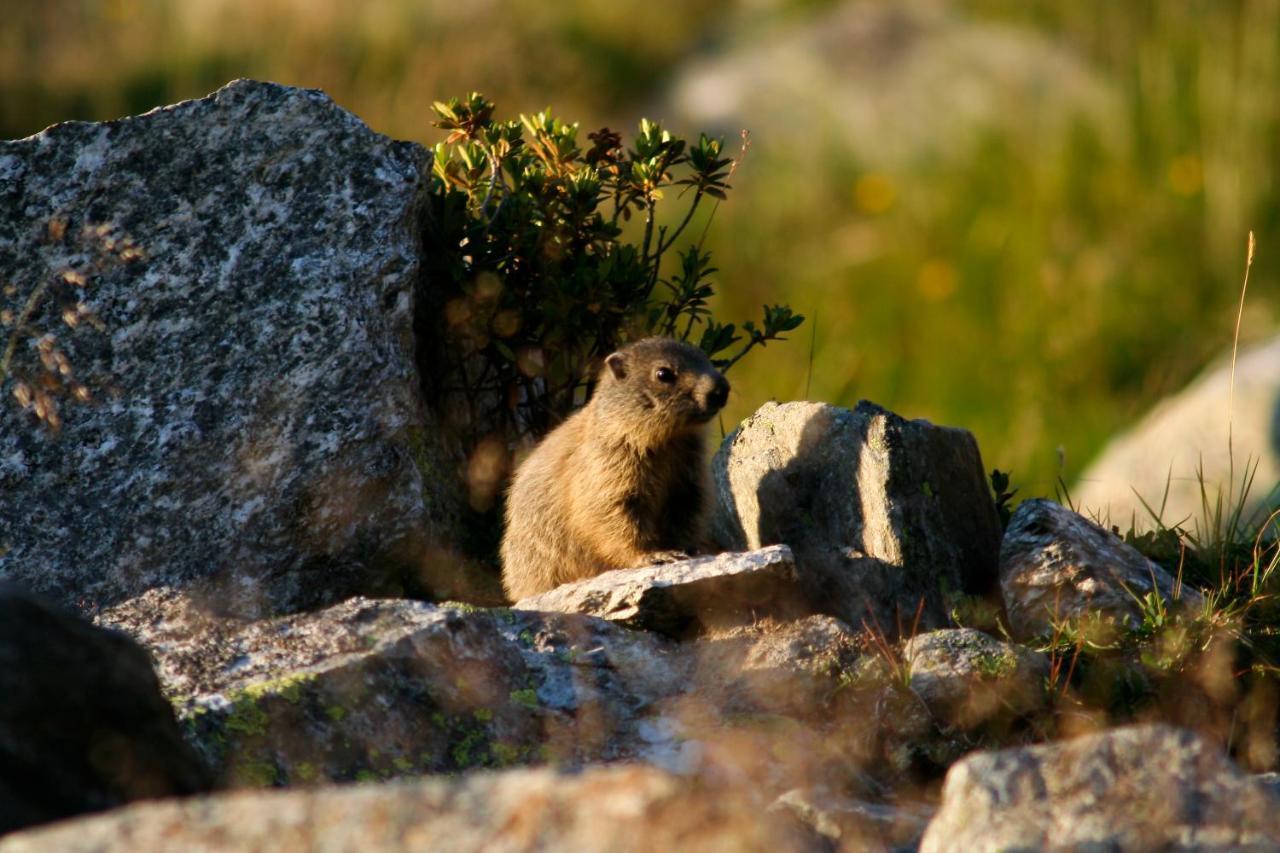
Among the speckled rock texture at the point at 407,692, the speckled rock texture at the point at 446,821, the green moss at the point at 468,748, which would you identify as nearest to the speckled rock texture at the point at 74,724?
the speckled rock texture at the point at 446,821

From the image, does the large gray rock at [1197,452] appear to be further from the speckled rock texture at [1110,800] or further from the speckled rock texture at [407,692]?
the speckled rock texture at [1110,800]

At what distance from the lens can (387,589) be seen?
6.31 meters

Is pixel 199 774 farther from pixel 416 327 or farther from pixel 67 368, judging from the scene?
pixel 416 327

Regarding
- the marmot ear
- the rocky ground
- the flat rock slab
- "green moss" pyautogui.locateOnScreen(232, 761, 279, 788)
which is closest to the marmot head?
the marmot ear

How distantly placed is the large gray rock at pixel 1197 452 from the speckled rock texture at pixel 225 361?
5.16 m

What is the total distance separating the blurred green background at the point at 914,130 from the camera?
1462 centimetres

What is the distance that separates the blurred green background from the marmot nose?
4.18m

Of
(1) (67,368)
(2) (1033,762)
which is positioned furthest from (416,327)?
(2) (1033,762)

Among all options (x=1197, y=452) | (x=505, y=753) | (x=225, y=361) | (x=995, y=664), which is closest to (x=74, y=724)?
(x=505, y=753)

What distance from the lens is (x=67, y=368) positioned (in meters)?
5.07

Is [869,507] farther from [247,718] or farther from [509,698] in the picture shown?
[247,718]

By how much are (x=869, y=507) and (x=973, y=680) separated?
118cm

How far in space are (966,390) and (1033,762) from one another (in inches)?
432

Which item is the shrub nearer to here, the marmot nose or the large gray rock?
the marmot nose
